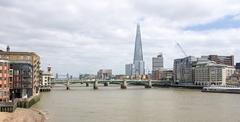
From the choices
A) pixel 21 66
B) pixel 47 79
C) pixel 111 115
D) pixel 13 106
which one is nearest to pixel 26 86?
pixel 21 66

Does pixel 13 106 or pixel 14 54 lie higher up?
pixel 14 54

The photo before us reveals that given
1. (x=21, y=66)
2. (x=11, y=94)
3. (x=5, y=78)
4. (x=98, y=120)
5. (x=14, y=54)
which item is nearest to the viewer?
(x=98, y=120)

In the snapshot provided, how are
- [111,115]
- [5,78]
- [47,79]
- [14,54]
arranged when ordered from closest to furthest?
[111,115] → [5,78] → [14,54] → [47,79]

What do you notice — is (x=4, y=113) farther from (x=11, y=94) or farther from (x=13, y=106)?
(x=11, y=94)

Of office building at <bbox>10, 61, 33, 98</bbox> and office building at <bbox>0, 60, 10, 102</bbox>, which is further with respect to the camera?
office building at <bbox>10, 61, 33, 98</bbox>

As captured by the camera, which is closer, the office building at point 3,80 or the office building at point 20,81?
the office building at point 3,80

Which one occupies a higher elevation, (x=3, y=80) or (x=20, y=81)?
(x=3, y=80)

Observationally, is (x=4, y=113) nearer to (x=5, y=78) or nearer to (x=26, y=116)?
(x=26, y=116)

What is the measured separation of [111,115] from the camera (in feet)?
201

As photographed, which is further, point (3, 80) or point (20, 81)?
point (20, 81)

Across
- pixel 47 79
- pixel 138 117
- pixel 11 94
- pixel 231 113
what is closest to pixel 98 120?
pixel 138 117

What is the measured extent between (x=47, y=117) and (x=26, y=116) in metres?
3.17

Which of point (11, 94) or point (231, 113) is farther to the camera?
point (11, 94)

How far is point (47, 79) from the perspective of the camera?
187 meters
